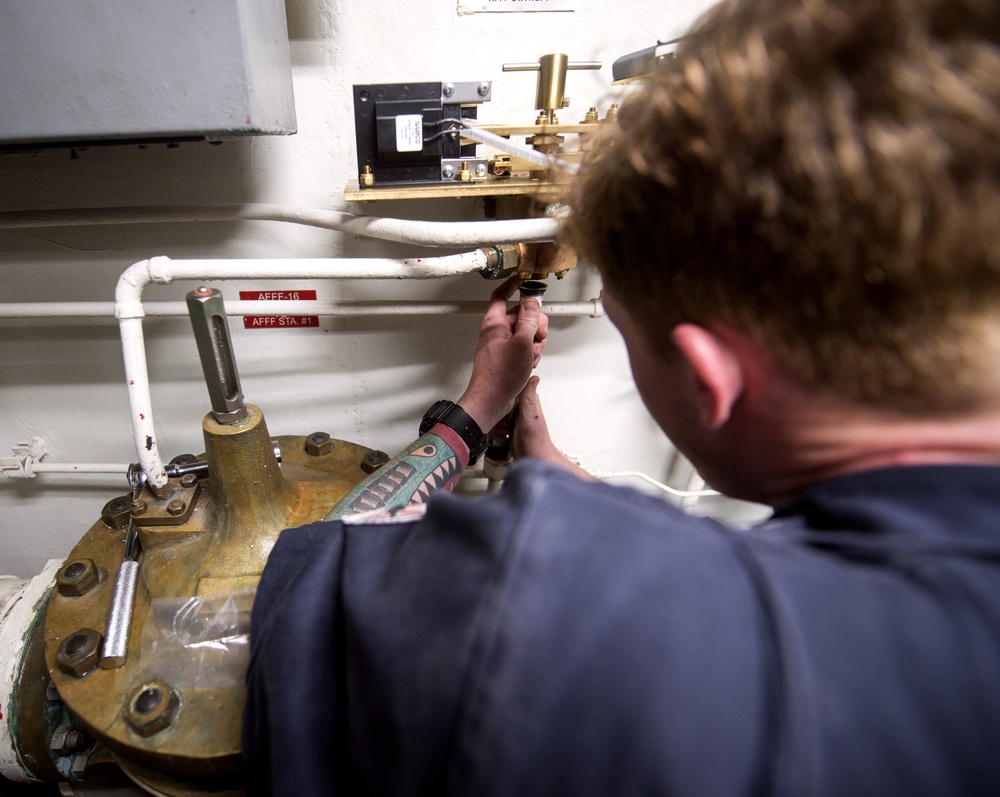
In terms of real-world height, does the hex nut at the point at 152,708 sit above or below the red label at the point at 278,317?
→ below

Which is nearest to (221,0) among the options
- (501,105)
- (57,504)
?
(501,105)

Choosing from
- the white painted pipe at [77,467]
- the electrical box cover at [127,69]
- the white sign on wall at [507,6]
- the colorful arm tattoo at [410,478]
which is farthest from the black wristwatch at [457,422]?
the white painted pipe at [77,467]

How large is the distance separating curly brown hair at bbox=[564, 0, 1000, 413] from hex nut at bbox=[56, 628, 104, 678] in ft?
2.13

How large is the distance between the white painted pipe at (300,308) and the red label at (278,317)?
2 cm

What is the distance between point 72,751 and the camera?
600 mm

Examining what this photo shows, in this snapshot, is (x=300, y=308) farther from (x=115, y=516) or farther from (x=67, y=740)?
(x=67, y=740)

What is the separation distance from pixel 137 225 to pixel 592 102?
708 mm

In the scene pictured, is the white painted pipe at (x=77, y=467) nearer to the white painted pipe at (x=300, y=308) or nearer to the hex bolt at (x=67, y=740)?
the white painted pipe at (x=300, y=308)

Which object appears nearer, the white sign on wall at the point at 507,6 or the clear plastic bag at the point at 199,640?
the clear plastic bag at the point at 199,640

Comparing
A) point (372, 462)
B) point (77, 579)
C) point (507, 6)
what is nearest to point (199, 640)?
point (77, 579)

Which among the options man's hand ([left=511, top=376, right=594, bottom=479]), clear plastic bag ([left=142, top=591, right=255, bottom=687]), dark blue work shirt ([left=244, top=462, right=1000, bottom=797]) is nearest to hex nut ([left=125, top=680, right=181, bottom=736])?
clear plastic bag ([left=142, top=591, right=255, bottom=687])

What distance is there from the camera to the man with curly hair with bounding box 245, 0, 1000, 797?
0.69 feet

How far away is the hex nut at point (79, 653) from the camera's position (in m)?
0.49

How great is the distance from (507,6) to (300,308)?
1.67 ft
